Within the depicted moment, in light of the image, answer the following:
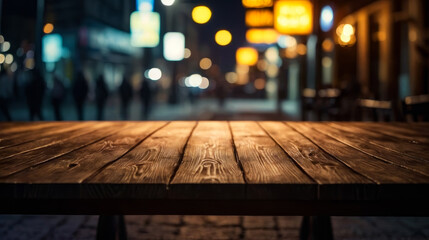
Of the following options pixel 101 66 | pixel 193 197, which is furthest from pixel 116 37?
pixel 193 197

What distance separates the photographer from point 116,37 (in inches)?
1516

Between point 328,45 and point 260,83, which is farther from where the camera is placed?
point 260,83

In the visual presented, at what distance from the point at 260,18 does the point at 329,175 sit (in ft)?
55.3

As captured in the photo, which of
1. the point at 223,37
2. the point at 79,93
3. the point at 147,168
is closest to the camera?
the point at 147,168

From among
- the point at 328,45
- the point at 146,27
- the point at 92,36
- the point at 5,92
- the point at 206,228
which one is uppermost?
the point at 92,36

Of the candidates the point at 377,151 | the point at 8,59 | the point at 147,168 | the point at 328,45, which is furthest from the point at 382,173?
the point at 8,59

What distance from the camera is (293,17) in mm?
12820

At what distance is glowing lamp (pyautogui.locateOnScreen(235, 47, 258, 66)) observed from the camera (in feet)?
117

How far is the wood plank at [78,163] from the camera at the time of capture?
57.3 inches

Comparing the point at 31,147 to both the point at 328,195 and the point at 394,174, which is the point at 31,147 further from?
the point at 394,174

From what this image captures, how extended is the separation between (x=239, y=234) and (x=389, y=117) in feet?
6.22

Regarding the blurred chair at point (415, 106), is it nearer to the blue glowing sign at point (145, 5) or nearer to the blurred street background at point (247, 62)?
the blurred street background at point (247, 62)

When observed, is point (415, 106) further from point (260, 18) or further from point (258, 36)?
point (258, 36)

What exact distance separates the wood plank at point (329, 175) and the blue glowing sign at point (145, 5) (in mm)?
20730
